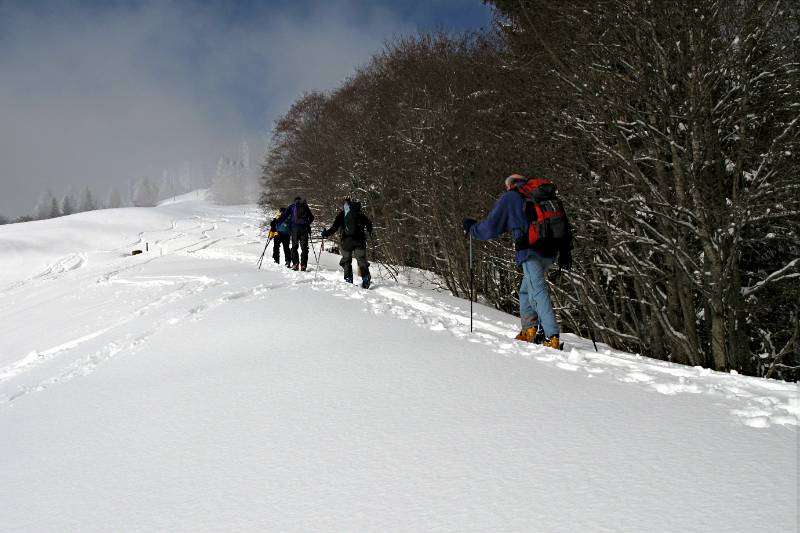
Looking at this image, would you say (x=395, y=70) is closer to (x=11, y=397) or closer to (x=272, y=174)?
(x=11, y=397)

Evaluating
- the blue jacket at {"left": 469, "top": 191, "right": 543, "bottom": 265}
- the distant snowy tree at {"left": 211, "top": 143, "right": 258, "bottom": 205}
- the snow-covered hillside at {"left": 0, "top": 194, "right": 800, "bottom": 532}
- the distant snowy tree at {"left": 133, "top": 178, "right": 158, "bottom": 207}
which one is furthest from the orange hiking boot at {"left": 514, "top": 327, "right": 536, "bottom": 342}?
the distant snowy tree at {"left": 133, "top": 178, "right": 158, "bottom": 207}

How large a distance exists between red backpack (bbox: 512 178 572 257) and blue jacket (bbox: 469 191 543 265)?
0.05 metres

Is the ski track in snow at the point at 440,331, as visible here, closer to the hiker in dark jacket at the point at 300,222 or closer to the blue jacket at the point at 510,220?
the hiker in dark jacket at the point at 300,222

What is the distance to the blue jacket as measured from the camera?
5.58 m

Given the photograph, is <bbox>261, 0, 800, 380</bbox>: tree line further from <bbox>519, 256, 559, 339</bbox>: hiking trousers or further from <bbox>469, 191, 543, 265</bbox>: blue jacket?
<bbox>469, 191, 543, 265</bbox>: blue jacket

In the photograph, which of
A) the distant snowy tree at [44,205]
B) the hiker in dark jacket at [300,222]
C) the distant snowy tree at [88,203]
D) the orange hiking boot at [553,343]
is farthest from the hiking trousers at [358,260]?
the distant snowy tree at [44,205]

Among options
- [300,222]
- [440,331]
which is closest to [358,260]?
[300,222]

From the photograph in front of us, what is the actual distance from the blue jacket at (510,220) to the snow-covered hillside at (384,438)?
1021mm

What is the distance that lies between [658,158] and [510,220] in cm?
302

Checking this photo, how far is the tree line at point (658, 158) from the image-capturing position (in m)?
6.28

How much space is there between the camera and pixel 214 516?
2.19m

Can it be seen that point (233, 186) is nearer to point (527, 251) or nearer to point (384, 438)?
point (527, 251)

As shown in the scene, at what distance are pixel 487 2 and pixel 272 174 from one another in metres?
22.0

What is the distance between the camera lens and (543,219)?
5.43 metres
